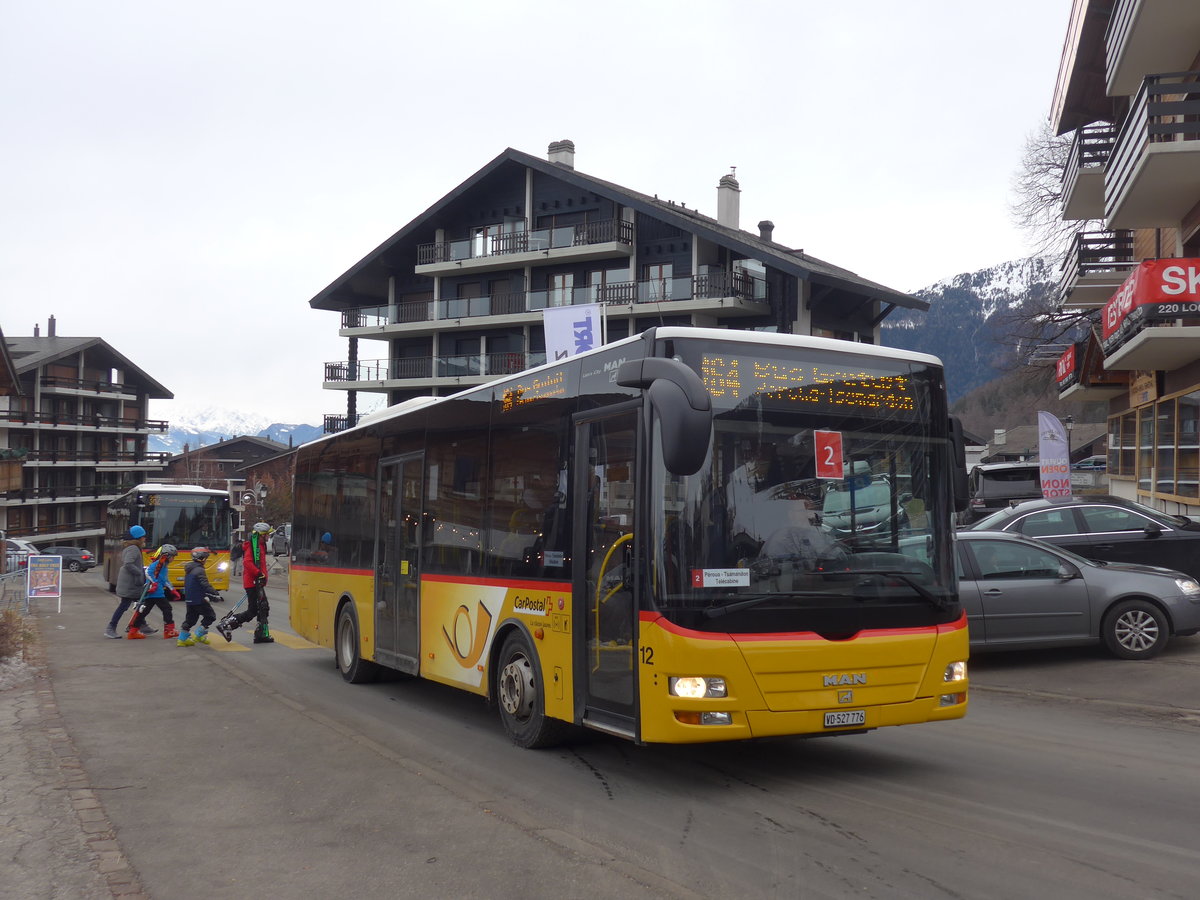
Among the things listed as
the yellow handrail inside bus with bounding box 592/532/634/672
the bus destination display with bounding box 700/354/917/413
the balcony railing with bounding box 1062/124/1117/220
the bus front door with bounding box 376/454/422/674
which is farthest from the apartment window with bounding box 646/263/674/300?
the yellow handrail inside bus with bounding box 592/532/634/672

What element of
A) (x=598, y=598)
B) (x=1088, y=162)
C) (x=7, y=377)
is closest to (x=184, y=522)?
(x=7, y=377)

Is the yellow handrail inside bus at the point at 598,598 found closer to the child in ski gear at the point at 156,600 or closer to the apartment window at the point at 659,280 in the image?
the child in ski gear at the point at 156,600

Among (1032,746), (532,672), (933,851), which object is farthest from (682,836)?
(1032,746)

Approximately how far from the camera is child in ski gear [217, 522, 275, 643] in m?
18.3

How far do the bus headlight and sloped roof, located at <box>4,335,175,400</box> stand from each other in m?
81.5

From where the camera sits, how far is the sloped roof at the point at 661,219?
4356cm

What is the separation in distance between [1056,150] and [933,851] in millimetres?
41478

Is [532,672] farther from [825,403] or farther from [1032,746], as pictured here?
[1032,746]

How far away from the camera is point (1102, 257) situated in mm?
29812

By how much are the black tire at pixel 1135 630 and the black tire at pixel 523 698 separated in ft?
22.9

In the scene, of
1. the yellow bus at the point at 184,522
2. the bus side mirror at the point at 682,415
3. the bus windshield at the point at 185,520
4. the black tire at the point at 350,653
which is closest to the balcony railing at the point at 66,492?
the yellow bus at the point at 184,522

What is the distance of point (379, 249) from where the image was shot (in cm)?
5631

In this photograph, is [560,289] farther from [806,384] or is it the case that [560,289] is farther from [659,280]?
[806,384]

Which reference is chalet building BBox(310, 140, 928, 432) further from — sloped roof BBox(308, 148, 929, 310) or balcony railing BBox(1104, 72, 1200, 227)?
balcony railing BBox(1104, 72, 1200, 227)
